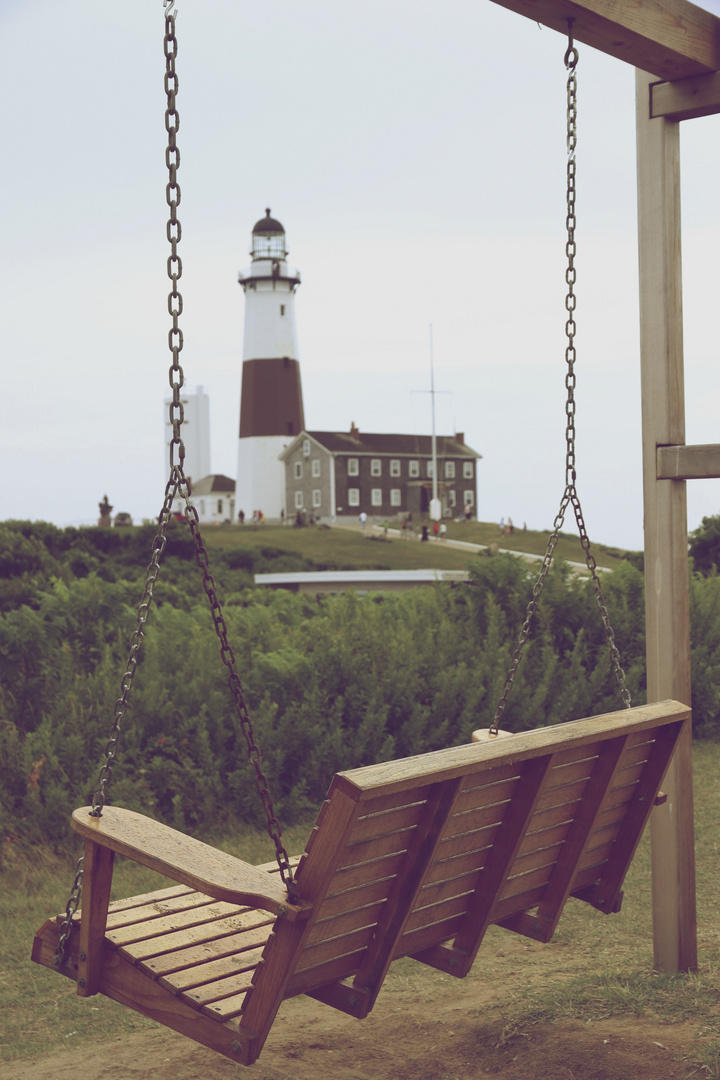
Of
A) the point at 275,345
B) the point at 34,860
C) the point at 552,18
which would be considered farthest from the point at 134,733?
the point at 275,345

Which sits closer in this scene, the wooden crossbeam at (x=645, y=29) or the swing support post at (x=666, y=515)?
the wooden crossbeam at (x=645, y=29)

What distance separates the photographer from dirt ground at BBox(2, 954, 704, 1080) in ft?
12.2

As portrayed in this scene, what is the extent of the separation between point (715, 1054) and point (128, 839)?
7.22ft

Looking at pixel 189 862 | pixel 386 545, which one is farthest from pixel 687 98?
pixel 386 545

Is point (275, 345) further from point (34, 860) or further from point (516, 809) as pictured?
point (516, 809)

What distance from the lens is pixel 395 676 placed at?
8375mm

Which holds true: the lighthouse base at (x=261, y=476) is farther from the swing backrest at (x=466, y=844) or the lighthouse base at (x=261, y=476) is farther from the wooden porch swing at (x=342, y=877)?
the wooden porch swing at (x=342, y=877)

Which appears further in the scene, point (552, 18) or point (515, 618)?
point (515, 618)

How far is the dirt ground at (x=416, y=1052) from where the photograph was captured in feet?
12.2

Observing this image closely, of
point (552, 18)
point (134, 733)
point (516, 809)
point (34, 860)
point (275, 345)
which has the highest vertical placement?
point (275, 345)

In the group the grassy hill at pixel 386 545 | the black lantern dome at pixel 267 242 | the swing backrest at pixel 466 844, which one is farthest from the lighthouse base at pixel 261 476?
the swing backrest at pixel 466 844

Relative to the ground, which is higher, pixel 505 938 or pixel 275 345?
pixel 275 345

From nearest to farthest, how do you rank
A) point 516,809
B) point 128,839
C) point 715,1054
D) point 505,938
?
1. point 128,839
2. point 516,809
3. point 715,1054
4. point 505,938

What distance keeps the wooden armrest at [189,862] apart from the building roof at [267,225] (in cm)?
5581
